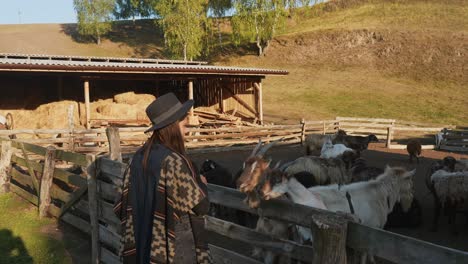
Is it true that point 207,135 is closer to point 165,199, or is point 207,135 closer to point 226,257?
point 226,257

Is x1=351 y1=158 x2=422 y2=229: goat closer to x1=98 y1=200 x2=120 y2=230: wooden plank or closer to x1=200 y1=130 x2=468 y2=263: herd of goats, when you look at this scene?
x1=200 y1=130 x2=468 y2=263: herd of goats

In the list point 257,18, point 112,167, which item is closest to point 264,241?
point 112,167

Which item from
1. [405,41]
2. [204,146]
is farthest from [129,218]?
[405,41]

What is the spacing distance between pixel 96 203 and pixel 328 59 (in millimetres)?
42988

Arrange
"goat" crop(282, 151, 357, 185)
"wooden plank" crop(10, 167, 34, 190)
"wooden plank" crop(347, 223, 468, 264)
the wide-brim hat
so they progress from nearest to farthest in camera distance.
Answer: "wooden plank" crop(347, 223, 468, 264), the wide-brim hat, "goat" crop(282, 151, 357, 185), "wooden plank" crop(10, 167, 34, 190)

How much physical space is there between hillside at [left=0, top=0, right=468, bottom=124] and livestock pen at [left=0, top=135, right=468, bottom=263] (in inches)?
896

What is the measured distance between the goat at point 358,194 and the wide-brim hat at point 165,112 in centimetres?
160

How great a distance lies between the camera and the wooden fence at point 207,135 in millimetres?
13875

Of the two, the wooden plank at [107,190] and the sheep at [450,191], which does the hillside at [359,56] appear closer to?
the sheep at [450,191]

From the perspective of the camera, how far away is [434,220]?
7.53m

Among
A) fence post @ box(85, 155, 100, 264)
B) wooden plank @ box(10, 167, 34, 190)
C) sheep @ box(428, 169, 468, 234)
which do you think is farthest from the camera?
wooden plank @ box(10, 167, 34, 190)

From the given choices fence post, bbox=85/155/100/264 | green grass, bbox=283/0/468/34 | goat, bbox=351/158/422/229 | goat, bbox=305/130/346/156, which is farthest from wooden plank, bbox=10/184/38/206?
green grass, bbox=283/0/468/34

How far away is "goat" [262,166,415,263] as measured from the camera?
4.46m

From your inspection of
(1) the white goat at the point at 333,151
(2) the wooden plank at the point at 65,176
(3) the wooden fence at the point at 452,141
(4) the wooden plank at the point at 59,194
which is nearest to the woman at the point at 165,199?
(2) the wooden plank at the point at 65,176
